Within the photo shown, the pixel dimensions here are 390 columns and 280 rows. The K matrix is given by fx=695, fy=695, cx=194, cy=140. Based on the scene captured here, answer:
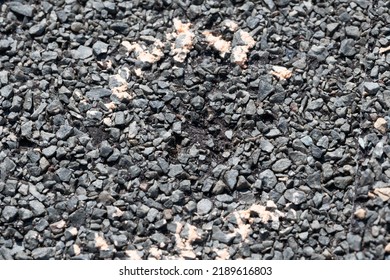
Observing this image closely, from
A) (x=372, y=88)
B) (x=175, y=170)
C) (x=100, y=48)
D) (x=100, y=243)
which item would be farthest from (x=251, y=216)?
(x=100, y=48)

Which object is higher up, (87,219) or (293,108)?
(293,108)

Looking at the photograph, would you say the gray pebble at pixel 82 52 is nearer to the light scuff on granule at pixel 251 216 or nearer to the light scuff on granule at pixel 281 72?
the light scuff on granule at pixel 281 72

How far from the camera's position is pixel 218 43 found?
4.98 meters

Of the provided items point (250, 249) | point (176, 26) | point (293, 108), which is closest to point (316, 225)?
point (250, 249)

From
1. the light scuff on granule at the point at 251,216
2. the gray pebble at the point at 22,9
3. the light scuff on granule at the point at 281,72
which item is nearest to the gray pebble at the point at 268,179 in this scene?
the light scuff on granule at the point at 251,216

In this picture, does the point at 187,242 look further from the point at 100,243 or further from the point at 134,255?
the point at 100,243

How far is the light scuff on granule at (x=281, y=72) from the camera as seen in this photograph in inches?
189

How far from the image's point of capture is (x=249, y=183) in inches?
174

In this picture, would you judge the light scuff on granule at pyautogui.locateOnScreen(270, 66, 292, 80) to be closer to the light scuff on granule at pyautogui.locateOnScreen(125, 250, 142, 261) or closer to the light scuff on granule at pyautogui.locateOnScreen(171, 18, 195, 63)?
the light scuff on granule at pyautogui.locateOnScreen(171, 18, 195, 63)

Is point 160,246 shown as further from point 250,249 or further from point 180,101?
point 180,101

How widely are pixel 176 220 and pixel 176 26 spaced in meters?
1.54

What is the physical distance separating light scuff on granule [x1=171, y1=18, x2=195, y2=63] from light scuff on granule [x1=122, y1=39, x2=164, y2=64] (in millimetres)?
104

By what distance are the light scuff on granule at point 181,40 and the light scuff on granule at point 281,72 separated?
63cm

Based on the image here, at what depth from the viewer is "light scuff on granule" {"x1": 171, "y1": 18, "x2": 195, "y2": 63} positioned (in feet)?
16.2
